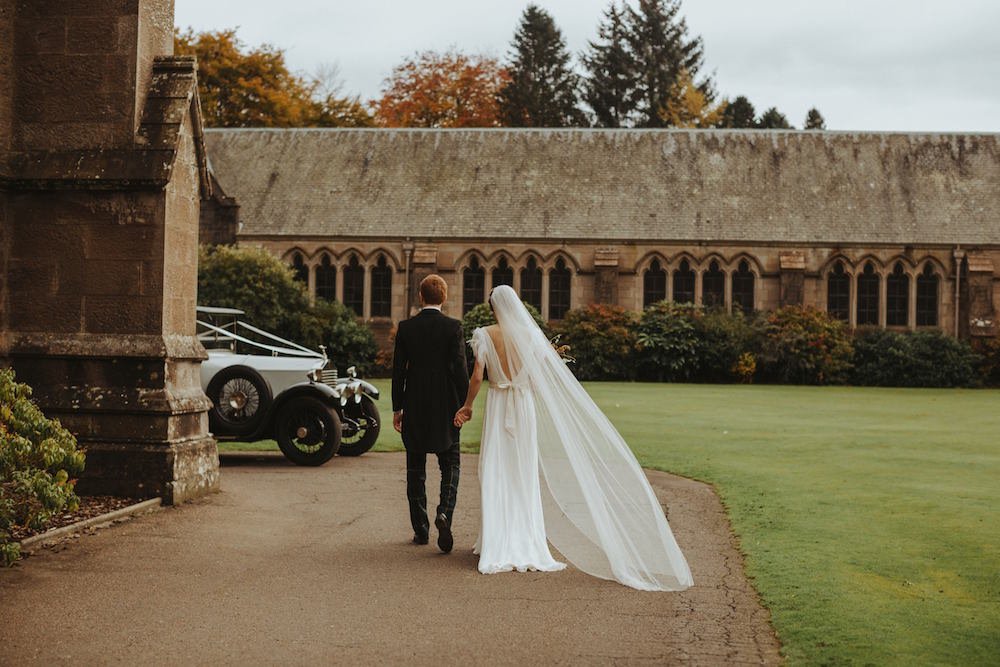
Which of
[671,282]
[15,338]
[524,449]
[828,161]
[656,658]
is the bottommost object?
[656,658]

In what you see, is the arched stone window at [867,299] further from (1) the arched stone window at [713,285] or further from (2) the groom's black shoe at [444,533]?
(2) the groom's black shoe at [444,533]

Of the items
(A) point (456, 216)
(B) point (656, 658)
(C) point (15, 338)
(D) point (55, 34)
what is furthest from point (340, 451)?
(A) point (456, 216)

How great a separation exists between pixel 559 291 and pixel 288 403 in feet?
82.5

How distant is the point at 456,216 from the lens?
37250mm

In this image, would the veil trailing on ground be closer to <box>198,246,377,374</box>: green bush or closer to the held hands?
the held hands

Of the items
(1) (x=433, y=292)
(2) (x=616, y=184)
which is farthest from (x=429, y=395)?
(2) (x=616, y=184)

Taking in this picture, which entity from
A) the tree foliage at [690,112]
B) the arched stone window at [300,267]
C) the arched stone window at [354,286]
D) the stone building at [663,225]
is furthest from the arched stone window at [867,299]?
the tree foliage at [690,112]

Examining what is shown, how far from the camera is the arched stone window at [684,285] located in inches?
1458

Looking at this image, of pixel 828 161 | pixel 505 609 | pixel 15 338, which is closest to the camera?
pixel 505 609

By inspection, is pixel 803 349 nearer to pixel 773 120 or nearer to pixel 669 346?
pixel 669 346

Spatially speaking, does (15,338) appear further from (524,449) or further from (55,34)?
(524,449)

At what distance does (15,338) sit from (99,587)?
12.9ft

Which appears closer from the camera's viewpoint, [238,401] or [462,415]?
[462,415]

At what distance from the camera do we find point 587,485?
290 inches
